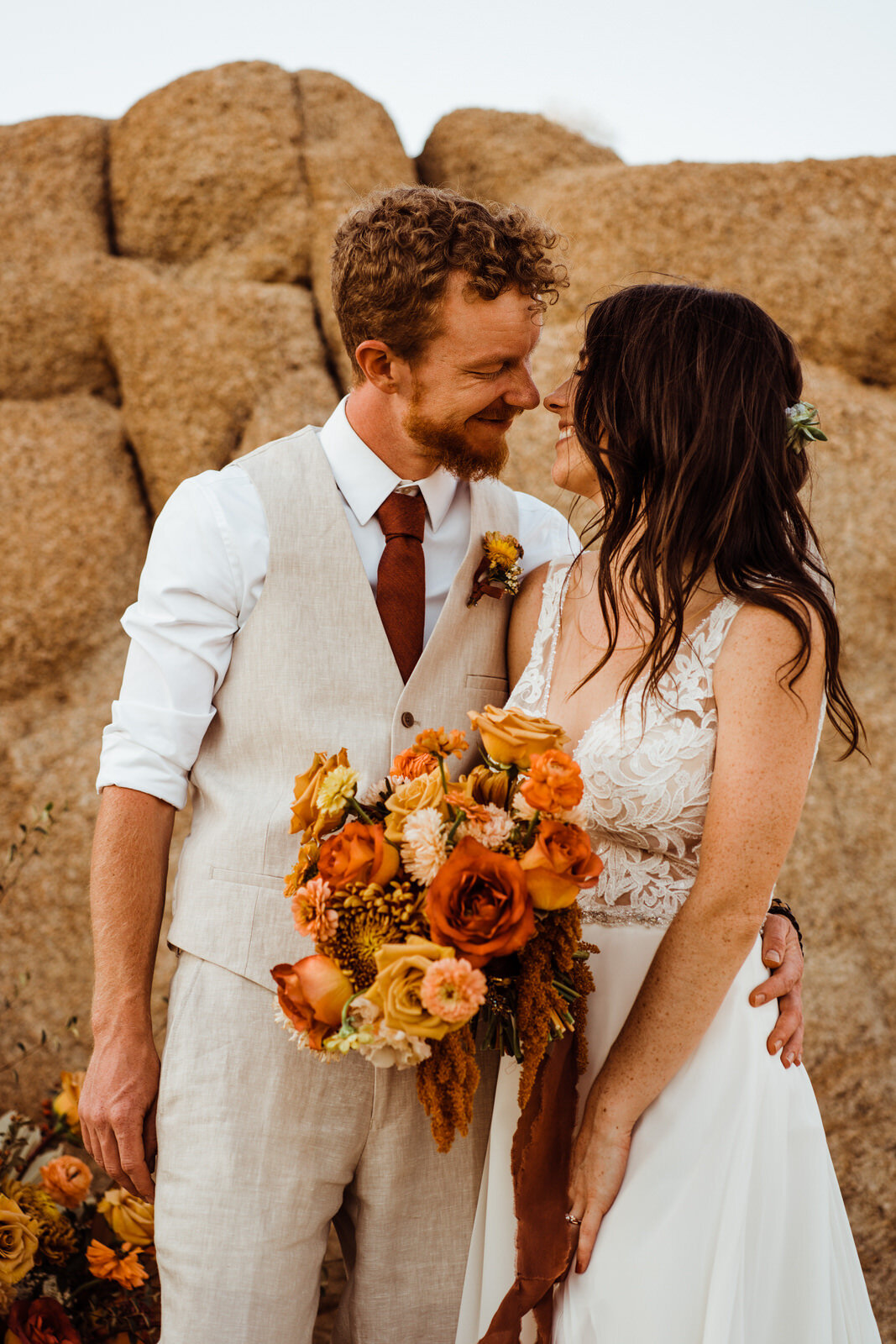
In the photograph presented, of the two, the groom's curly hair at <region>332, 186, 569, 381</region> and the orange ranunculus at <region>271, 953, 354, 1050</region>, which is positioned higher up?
the groom's curly hair at <region>332, 186, 569, 381</region>

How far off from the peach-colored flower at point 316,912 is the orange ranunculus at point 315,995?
0.04 m

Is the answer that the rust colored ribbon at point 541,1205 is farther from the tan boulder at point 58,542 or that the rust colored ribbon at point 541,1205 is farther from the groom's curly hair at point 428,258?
the tan boulder at point 58,542

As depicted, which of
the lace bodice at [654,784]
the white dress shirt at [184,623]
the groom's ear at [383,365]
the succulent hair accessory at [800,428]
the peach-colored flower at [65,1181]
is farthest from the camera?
the peach-colored flower at [65,1181]

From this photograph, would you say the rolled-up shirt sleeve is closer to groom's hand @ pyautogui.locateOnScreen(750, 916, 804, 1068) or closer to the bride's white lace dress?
the bride's white lace dress

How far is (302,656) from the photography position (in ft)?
6.89

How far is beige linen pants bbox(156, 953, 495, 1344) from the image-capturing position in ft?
6.52

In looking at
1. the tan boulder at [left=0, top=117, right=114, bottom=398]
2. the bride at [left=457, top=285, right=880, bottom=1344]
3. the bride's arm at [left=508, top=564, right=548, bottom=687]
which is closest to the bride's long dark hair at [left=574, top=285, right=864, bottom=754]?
the bride at [left=457, top=285, right=880, bottom=1344]

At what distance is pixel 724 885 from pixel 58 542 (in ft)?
10.6

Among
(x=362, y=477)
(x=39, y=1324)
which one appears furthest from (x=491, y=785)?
(x=39, y=1324)

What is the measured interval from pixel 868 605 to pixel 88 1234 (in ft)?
11.6

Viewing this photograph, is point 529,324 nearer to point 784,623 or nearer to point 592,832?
point 784,623

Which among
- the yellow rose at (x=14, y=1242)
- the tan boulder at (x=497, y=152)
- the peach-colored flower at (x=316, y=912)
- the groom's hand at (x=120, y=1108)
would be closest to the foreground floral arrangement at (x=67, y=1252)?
the yellow rose at (x=14, y=1242)

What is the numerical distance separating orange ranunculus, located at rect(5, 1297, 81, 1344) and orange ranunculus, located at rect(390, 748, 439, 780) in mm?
1912

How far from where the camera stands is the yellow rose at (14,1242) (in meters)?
2.50
